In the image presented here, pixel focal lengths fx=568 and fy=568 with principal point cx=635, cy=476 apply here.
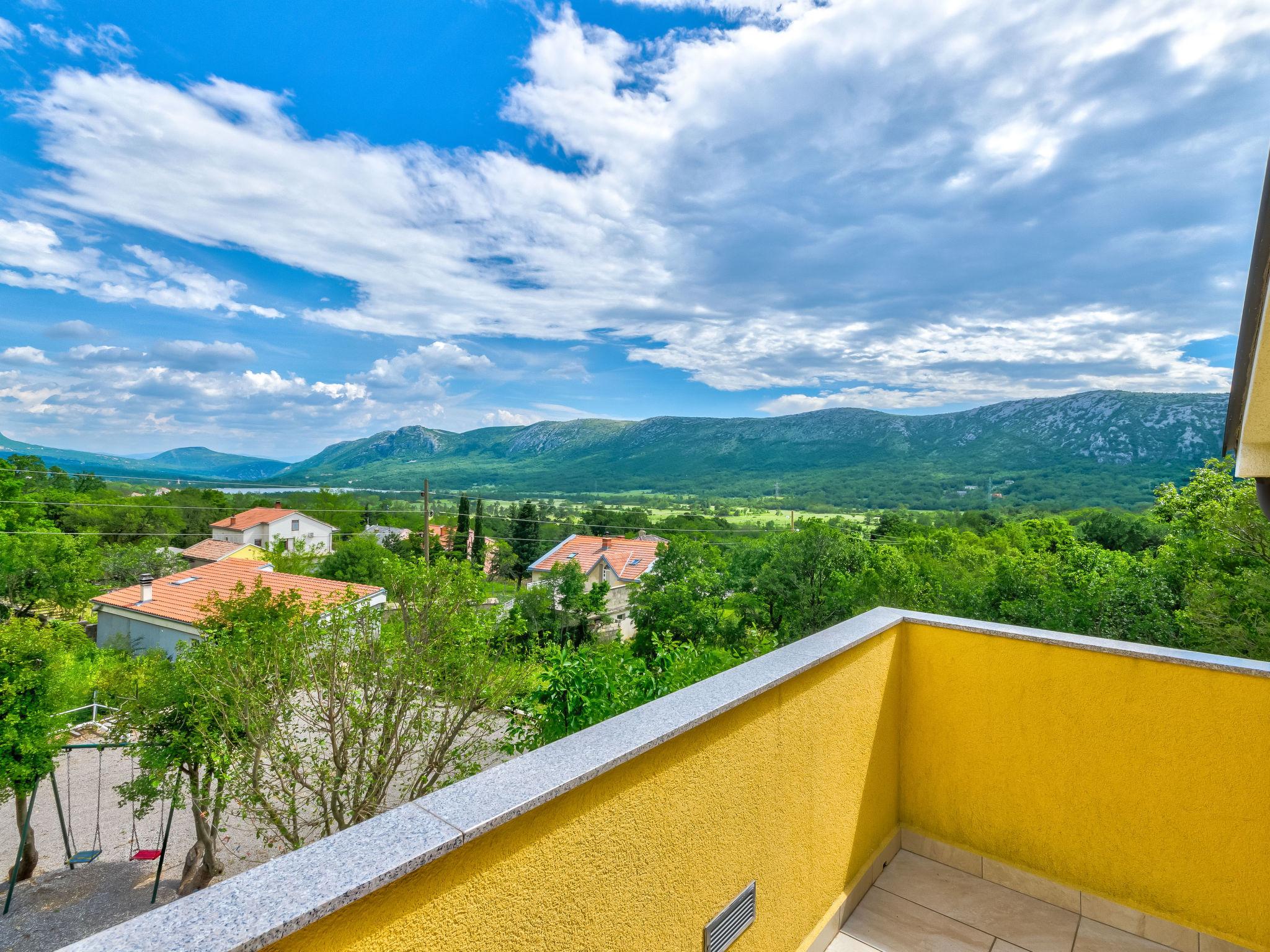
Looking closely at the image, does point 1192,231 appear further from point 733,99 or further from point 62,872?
point 62,872

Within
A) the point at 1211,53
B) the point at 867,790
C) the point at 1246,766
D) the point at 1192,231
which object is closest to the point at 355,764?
the point at 867,790

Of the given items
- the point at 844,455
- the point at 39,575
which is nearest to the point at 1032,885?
the point at 39,575

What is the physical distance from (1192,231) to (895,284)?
38623 millimetres

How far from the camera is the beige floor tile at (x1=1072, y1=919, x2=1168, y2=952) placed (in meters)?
2.13

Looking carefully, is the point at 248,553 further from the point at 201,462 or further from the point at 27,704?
the point at 201,462

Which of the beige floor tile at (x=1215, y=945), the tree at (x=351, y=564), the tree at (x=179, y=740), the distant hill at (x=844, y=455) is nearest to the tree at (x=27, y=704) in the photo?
the tree at (x=179, y=740)

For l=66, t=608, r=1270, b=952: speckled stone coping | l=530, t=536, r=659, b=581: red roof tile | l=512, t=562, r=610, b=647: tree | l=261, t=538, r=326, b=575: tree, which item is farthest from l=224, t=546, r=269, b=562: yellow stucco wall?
l=66, t=608, r=1270, b=952: speckled stone coping

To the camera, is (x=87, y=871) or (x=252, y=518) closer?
(x=87, y=871)

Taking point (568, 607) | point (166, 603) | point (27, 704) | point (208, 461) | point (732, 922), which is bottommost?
→ point (568, 607)

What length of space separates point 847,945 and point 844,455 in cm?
9846

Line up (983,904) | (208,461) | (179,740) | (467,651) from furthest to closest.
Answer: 1. (208,461)
2. (179,740)
3. (467,651)
4. (983,904)

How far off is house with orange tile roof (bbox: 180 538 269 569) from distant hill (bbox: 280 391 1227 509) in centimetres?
774

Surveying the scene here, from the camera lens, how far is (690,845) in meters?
1.46

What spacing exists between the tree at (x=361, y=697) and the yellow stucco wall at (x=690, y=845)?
12.4 feet
